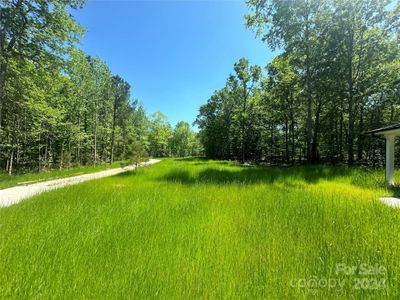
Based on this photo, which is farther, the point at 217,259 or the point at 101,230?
the point at 101,230

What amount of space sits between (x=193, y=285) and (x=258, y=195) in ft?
16.3

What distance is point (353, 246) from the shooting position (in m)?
3.26

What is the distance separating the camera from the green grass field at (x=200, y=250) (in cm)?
228

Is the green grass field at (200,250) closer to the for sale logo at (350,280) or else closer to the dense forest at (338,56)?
the for sale logo at (350,280)

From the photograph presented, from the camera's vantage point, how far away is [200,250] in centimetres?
318

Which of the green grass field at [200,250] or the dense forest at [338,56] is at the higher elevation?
the dense forest at [338,56]

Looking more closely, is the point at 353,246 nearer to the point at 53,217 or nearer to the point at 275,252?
the point at 275,252

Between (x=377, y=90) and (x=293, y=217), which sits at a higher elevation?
(x=377, y=90)

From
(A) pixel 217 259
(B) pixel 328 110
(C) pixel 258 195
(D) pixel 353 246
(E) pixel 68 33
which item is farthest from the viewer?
(B) pixel 328 110

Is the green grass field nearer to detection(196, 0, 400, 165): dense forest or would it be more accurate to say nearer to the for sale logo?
the for sale logo

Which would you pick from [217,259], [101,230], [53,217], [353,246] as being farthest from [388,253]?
[53,217]

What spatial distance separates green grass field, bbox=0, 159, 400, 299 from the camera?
228 cm

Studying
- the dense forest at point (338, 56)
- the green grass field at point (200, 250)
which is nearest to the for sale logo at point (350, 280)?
the green grass field at point (200, 250)

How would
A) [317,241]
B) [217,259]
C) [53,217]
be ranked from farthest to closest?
[53,217] → [317,241] → [217,259]
